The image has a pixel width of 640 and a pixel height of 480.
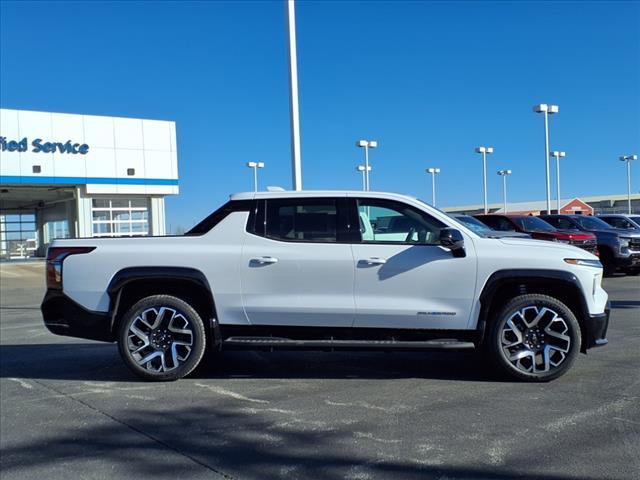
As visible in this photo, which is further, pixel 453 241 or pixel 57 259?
pixel 57 259

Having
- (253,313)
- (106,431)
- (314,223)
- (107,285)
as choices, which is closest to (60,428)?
(106,431)

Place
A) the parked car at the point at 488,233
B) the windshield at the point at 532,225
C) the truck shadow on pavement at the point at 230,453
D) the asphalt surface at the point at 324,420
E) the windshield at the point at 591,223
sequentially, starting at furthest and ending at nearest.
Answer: the windshield at the point at 591,223
the windshield at the point at 532,225
the parked car at the point at 488,233
the asphalt surface at the point at 324,420
the truck shadow on pavement at the point at 230,453

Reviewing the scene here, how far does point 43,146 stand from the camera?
87.7 ft

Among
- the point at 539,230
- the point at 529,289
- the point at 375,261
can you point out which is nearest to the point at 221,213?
the point at 375,261

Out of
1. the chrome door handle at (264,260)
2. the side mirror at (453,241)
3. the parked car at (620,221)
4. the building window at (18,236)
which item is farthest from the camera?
the building window at (18,236)

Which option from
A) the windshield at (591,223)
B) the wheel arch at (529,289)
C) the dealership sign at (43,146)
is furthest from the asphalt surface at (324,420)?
the dealership sign at (43,146)

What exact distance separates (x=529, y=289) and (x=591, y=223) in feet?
42.4

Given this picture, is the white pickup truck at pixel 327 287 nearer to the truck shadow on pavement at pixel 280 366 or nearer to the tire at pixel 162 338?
the tire at pixel 162 338

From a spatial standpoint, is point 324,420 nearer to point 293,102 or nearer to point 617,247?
point 293,102

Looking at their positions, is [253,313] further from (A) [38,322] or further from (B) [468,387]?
(A) [38,322]

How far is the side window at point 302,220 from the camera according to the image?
6059mm

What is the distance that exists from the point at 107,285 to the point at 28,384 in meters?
1.43

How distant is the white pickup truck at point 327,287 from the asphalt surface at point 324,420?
17.0 inches

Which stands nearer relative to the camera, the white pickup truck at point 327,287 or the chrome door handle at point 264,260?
the white pickup truck at point 327,287
